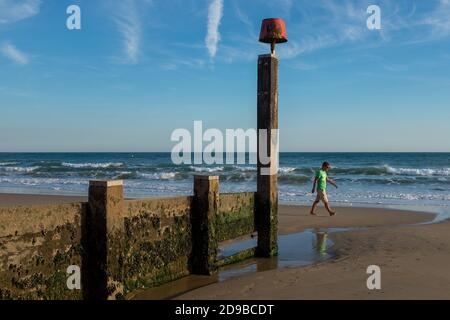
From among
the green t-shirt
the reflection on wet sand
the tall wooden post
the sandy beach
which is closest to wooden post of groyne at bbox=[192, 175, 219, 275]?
the reflection on wet sand

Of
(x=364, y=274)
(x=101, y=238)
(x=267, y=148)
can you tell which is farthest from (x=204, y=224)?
(x=364, y=274)

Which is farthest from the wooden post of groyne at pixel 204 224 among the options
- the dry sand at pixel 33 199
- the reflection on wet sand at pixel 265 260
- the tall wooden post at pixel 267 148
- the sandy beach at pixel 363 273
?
the dry sand at pixel 33 199

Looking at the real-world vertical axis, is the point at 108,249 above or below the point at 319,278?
above

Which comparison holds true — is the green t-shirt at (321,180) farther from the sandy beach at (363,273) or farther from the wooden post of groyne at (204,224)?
the wooden post of groyne at (204,224)

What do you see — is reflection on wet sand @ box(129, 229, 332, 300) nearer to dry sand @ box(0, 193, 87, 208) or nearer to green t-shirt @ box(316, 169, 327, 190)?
green t-shirt @ box(316, 169, 327, 190)

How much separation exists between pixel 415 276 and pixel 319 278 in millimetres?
1315

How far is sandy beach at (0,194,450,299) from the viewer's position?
570 centimetres

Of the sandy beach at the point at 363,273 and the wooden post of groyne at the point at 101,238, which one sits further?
the sandy beach at the point at 363,273

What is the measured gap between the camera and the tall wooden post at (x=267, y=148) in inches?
305

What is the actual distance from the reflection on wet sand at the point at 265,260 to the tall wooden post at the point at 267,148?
1.50 ft

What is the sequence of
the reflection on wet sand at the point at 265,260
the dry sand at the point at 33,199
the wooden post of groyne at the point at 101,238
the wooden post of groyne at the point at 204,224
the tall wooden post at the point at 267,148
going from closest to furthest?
the wooden post of groyne at the point at 101,238, the reflection on wet sand at the point at 265,260, the wooden post of groyne at the point at 204,224, the tall wooden post at the point at 267,148, the dry sand at the point at 33,199

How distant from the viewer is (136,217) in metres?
5.68

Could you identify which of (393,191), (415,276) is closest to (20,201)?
(415,276)
